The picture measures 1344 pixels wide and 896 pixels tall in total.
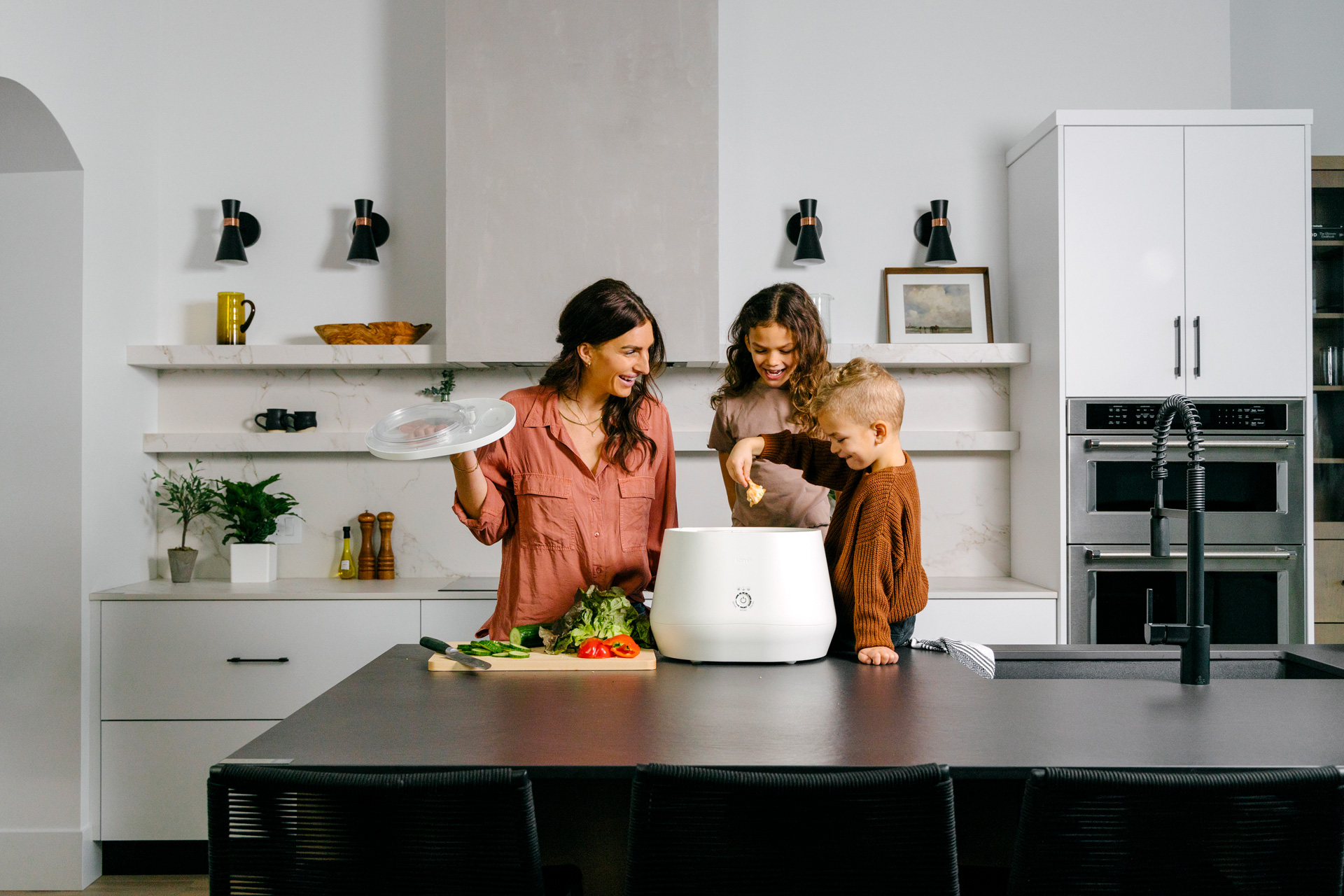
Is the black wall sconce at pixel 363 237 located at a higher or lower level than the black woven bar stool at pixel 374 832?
higher

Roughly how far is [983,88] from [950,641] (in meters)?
2.51

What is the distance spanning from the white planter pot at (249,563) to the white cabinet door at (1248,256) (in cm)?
300

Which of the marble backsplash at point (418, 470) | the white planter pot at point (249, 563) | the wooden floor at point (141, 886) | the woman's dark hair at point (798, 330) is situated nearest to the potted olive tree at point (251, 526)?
the white planter pot at point (249, 563)

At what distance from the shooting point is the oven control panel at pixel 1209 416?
2975 mm

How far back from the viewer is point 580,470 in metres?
1.79

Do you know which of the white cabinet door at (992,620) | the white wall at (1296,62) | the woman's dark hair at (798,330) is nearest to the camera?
the woman's dark hair at (798,330)

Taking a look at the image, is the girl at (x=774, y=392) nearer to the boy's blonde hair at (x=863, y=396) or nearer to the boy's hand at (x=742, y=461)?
the boy's hand at (x=742, y=461)

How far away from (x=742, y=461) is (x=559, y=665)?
48 cm

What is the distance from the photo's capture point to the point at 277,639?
288cm

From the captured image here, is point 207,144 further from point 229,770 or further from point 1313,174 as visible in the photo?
point 1313,174

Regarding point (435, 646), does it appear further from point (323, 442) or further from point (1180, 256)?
point (1180, 256)

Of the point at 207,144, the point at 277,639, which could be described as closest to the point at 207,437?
the point at 277,639

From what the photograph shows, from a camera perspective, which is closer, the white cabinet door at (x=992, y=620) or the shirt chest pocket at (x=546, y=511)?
the shirt chest pocket at (x=546, y=511)

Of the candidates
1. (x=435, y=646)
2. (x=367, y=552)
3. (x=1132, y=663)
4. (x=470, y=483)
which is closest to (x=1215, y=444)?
(x=1132, y=663)
